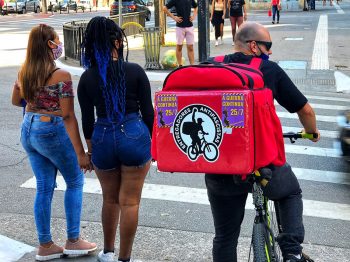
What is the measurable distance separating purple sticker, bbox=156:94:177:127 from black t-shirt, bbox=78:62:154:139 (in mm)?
695

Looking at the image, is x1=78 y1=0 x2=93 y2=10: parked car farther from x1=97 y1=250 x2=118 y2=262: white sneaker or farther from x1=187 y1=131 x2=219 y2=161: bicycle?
x1=187 y1=131 x2=219 y2=161: bicycle

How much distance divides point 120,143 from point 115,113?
0.20m

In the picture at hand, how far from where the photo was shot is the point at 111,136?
12.3 ft

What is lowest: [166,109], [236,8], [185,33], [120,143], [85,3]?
[85,3]

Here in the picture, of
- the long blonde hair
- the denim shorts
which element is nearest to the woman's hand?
the denim shorts

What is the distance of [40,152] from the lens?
4285 millimetres

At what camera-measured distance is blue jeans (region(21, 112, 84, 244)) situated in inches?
166

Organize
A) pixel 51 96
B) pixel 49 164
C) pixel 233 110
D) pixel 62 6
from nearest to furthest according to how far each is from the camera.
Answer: pixel 233 110, pixel 51 96, pixel 49 164, pixel 62 6

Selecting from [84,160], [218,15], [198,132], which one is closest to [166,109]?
[198,132]

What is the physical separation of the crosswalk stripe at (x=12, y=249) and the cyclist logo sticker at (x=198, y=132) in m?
2.22

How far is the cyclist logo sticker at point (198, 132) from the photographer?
2.96m

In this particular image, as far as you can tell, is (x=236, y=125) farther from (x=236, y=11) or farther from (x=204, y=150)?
(x=236, y=11)

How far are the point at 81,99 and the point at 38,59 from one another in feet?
1.84

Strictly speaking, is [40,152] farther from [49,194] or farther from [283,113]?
[283,113]
